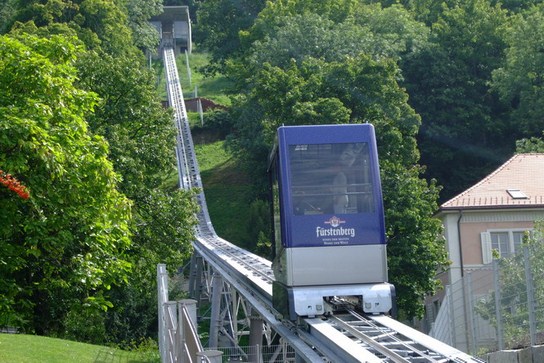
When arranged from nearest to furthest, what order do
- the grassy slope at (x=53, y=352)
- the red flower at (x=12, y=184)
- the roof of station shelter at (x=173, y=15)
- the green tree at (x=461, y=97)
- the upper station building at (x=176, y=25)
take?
the red flower at (x=12, y=184)
the grassy slope at (x=53, y=352)
the green tree at (x=461, y=97)
the upper station building at (x=176, y=25)
the roof of station shelter at (x=173, y=15)

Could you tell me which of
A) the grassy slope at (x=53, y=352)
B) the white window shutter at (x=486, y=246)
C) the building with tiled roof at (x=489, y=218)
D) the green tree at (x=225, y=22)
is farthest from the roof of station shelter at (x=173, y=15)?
the grassy slope at (x=53, y=352)

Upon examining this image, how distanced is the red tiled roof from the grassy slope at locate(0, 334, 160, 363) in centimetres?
2530

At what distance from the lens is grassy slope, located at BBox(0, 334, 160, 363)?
1953 cm

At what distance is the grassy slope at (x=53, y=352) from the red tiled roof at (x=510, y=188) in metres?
25.3

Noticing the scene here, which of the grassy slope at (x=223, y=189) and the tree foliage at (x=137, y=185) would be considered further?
the grassy slope at (x=223, y=189)

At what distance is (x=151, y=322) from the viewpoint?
3981 centimetres

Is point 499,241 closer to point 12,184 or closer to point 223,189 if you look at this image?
point 223,189

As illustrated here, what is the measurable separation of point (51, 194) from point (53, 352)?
133 inches

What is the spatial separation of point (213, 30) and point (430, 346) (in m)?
73.0

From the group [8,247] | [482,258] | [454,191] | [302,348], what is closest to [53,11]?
[454,191]

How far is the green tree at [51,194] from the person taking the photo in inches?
854

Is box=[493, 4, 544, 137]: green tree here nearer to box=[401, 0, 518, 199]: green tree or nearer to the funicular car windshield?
box=[401, 0, 518, 199]: green tree

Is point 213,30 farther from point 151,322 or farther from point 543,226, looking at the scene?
point 543,226

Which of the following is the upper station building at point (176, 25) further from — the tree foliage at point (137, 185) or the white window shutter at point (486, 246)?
the tree foliage at point (137, 185)
